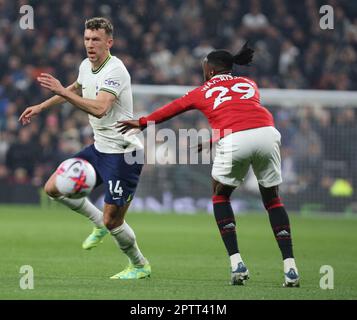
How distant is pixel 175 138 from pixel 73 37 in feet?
12.0

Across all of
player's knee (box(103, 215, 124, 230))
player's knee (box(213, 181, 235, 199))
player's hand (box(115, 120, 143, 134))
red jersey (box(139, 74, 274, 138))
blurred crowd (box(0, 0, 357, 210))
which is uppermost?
blurred crowd (box(0, 0, 357, 210))

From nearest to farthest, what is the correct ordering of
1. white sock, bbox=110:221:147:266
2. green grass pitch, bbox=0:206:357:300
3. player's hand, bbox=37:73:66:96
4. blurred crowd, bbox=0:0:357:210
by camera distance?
green grass pitch, bbox=0:206:357:300 → player's hand, bbox=37:73:66:96 → white sock, bbox=110:221:147:266 → blurred crowd, bbox=0:0:357:210

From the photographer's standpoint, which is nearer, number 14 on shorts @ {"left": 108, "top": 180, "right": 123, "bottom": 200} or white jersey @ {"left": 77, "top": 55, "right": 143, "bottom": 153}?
number 14 on shorts @ {"left": 108, "top": 180, "right": 123, "bottom": 200}

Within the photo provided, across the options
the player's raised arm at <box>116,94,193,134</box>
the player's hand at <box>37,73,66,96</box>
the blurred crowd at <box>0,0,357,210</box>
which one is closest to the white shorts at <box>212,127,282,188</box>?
the player's raised arm at <box>116,94,193,134</box>

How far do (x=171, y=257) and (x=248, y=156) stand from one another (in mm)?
3250

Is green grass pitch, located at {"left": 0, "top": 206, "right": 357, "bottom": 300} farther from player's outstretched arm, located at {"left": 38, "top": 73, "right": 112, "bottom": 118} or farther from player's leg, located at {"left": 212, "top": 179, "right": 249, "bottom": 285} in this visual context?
player's outstretched arm, located at {"left": 38, "top": 73, "right": 112, "bottom": 118}

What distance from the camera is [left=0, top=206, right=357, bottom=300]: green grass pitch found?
7.87 meters

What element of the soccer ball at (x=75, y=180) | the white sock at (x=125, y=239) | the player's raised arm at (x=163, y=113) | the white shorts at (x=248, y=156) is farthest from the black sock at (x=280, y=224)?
the soccer ball at (x=75, y=180)

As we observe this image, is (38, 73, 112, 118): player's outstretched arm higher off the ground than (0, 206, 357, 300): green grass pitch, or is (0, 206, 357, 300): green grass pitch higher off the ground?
(38, 73, 112, 118): player's outstretched arm

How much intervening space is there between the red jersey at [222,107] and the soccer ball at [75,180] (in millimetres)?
712

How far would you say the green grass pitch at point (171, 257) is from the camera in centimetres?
787

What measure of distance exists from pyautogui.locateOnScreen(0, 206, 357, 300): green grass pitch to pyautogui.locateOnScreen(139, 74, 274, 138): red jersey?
4.61ft

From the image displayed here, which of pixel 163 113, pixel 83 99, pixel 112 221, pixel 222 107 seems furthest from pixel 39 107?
pixel 222 107
